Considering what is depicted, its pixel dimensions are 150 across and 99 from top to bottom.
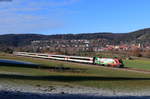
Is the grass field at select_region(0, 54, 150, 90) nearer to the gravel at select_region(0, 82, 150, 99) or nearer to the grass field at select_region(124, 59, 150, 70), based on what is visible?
the gravel at select_region(0, 82, 150, 99)

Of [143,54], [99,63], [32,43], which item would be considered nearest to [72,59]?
[99,63]

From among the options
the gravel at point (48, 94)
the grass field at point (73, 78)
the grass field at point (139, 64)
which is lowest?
the grass field at point (139, 64)

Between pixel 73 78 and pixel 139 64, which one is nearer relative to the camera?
pixel 73 78

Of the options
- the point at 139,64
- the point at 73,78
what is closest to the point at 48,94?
the point at 73,78

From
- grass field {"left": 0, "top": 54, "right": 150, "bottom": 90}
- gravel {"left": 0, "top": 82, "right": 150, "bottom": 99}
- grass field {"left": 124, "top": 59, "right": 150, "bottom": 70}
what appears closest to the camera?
gravel {"left": 0, "top": 82, "right": 150, "bottom": 99}

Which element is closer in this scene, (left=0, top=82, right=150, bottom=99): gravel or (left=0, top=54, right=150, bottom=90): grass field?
(left=0, top=82, right=150, bottom=99): gravel

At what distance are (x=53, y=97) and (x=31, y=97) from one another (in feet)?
3.66

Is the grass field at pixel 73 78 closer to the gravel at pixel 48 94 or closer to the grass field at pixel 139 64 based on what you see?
the gravel at pixel 48 94

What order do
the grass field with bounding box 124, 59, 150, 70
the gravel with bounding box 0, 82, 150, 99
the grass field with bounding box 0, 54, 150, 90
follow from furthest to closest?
the grass field with bounding box 124, 59, 150, 70 < the grass field with bounding box 0, 54, 150, 90 < the gravel with bounding box 0, 82, 150, 99

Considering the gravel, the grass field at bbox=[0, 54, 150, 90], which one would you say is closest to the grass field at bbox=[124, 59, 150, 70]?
the grass field at bbox=[0, 54, 150, 90]

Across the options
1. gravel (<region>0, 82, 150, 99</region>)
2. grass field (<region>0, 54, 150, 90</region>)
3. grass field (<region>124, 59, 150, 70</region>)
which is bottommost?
grass field (<region>124, 59, 150, 70</region>)

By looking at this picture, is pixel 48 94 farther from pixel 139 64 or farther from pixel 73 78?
pixel 139 64

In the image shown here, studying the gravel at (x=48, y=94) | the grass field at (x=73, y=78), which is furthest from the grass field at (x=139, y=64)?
the gravel at (x=48, y=94)

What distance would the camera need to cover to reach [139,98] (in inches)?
672
